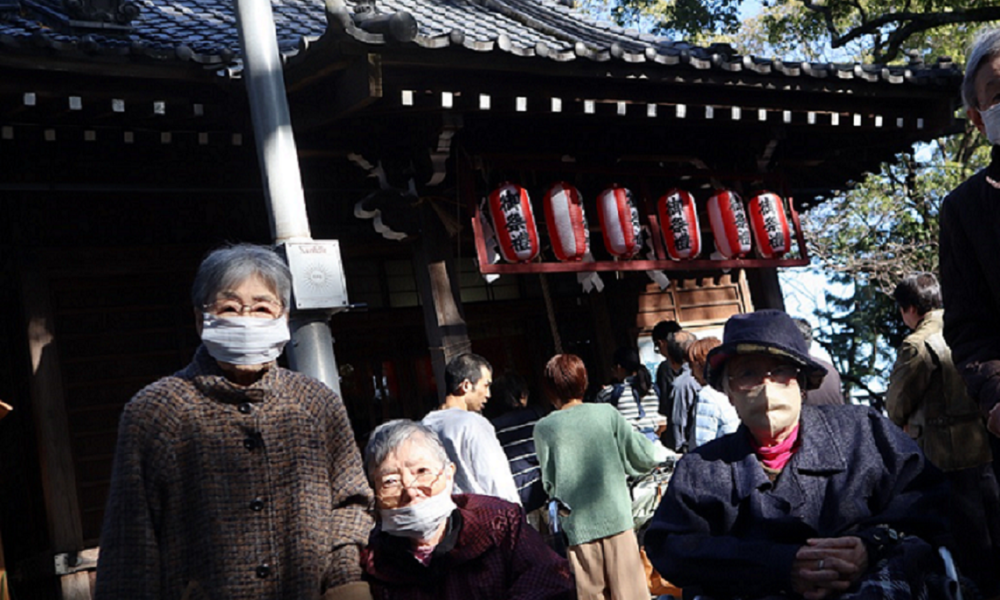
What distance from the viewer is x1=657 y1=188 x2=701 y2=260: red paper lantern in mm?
9367

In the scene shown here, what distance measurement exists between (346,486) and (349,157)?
191 inches

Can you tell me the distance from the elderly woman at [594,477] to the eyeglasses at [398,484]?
3032 millimetres

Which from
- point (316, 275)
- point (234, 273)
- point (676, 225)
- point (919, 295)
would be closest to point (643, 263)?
point (676, 225)

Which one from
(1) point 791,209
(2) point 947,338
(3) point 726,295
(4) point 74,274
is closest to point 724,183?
(1) point 791,209

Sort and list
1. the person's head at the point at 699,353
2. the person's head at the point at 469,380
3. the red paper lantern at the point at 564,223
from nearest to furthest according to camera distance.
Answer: the person's head at the point at 469,380, the person's head at the point at 699,353, the red paper lantern at the point at 564,223

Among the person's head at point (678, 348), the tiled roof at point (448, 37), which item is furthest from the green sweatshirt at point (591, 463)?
the tiled roof at point (448, 37)

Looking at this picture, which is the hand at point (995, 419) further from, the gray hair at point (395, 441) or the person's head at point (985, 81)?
the gray hair at point (395, 441)

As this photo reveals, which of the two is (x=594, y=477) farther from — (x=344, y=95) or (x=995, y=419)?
(x=995, y=419)

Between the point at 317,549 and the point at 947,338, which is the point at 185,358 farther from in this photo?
the point at 947,338

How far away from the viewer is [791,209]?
10086mm

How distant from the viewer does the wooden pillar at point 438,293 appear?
313 inches

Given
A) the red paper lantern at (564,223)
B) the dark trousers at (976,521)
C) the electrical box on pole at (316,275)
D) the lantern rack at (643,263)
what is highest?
the red paper lantern at (564,223)

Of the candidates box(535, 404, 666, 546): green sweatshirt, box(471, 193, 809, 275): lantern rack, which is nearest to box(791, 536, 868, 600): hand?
box(535, 404, 666, 546): green sweatshirt

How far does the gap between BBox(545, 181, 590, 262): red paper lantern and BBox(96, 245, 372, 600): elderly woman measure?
5.39m
